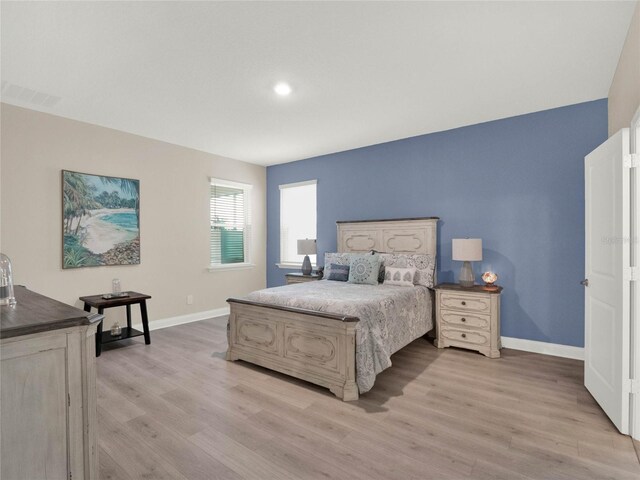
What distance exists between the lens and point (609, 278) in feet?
7.58

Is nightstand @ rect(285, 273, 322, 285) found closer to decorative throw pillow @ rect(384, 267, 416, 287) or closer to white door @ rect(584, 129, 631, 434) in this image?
decorative throw pillow @ rect(384, 267, 416, 287)

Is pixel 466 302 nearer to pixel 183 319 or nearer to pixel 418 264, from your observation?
pixel 418 264

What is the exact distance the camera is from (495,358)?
351 centimetres

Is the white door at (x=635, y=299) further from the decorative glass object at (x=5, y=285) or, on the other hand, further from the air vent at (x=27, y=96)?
the air vent at (x=27, y=96)

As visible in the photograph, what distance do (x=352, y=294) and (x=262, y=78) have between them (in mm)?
2193

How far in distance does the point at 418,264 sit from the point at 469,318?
0.86 metres

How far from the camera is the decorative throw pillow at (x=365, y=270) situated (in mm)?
4012

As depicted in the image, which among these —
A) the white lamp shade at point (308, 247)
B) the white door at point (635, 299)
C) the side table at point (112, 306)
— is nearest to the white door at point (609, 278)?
the white door at point (635, 299)

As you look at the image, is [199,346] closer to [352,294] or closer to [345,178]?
[352,294]

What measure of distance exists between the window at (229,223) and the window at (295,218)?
645mm

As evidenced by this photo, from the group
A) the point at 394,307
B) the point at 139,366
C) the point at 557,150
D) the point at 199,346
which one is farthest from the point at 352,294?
the point at 557,150

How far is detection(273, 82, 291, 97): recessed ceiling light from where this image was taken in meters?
3.04

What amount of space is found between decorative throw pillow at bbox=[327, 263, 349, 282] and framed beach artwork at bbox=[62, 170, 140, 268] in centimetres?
264

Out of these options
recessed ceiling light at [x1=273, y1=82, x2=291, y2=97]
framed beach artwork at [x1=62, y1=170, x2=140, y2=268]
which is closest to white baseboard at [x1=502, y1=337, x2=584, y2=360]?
recessed ceiling light at [x1=273, y1=82, x2=291, y2=97]
